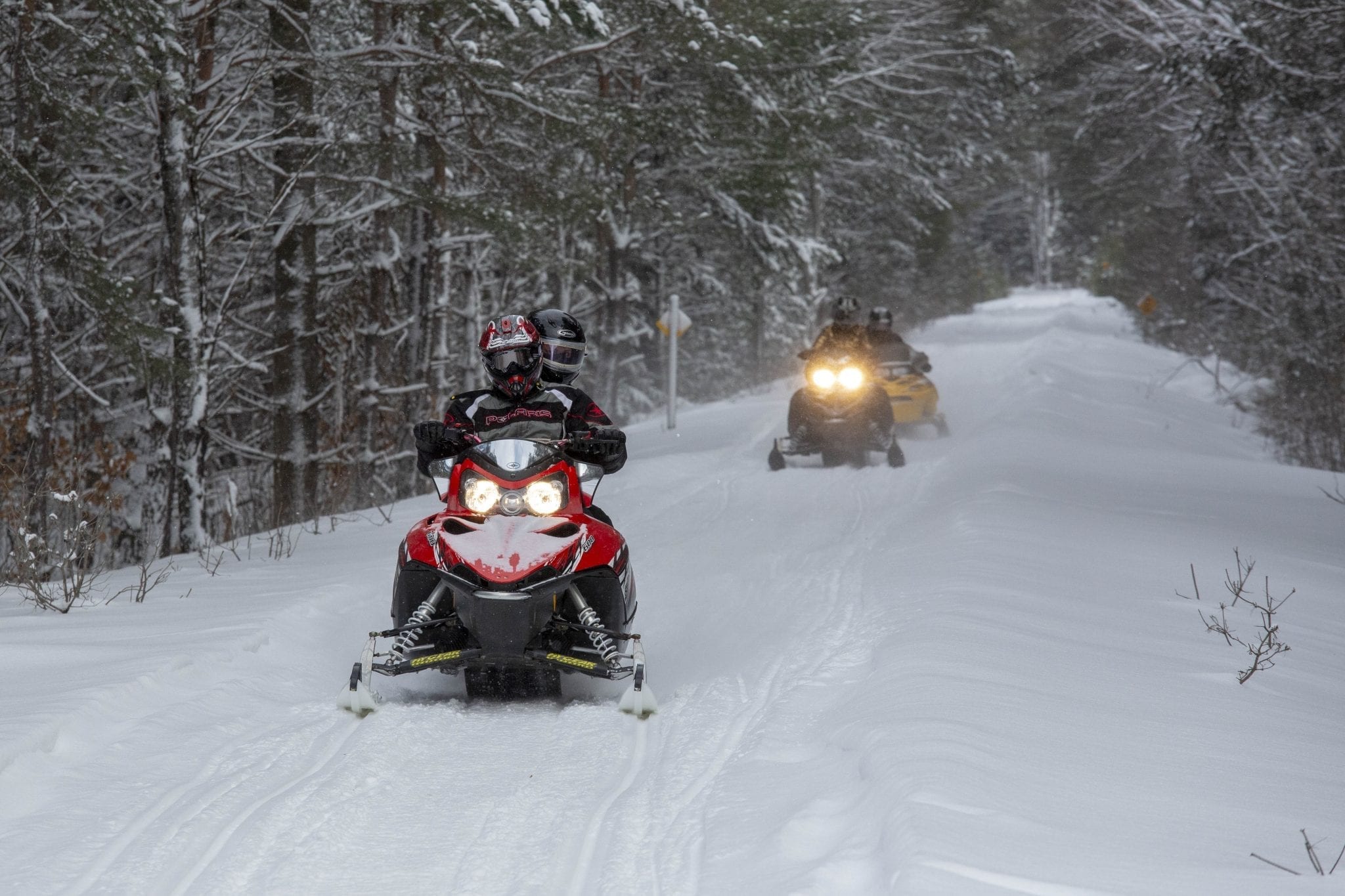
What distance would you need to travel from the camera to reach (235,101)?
33.7 feet

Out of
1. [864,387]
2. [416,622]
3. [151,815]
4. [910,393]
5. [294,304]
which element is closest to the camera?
[151,815]

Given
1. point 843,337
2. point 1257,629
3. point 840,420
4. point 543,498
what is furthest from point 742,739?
point 843,337

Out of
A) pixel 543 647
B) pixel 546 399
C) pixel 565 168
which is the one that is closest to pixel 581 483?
pixel 546 399

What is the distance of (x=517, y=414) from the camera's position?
20.5 feet

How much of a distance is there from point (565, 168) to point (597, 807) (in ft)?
37.9

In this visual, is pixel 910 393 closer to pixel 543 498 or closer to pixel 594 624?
pixel 543 498

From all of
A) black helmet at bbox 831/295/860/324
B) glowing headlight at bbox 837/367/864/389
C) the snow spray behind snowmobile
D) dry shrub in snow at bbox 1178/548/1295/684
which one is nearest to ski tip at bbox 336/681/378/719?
dry shrub in snow at bbox 1178/548/1295/684

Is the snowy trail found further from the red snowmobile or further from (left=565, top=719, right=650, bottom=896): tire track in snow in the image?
the red snowmobile

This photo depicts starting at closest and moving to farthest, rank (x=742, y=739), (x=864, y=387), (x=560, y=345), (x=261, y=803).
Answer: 1. (x=261, y=803)
2. (x=742, y=739)
3. (x=560, y=345)
4. (x=864, y=387)

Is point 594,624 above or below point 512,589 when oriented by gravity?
below

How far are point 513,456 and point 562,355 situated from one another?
3.28 ft

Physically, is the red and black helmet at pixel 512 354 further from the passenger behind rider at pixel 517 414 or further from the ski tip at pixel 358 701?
the ski tip at pixel 358 701

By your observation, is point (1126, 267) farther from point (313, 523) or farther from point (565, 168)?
point (313, 523)

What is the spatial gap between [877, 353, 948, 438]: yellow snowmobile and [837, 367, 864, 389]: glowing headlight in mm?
1918
